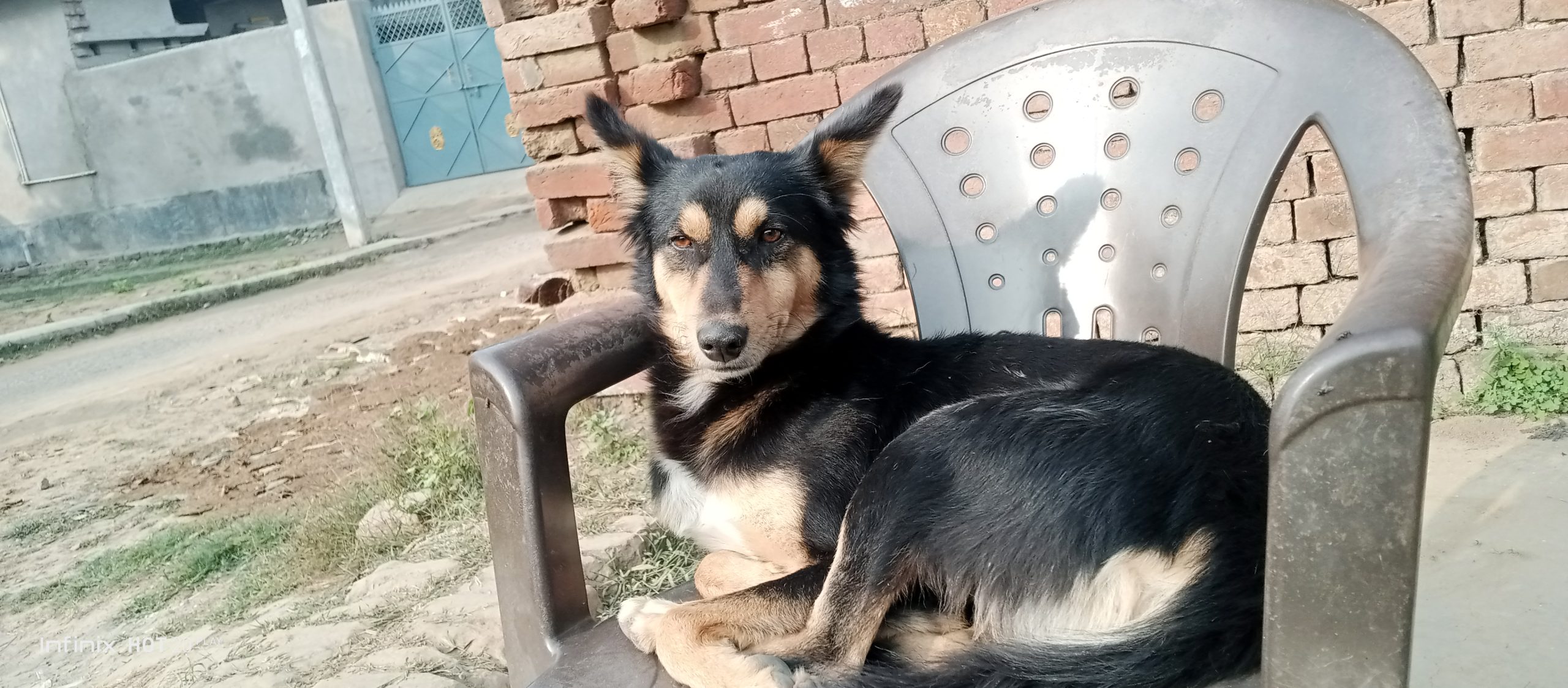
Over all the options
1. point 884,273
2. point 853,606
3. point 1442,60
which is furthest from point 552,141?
point 1442,60

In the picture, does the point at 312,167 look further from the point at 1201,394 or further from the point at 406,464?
the point at 1201,394

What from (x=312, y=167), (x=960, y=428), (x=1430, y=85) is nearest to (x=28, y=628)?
(x=960, y=428)

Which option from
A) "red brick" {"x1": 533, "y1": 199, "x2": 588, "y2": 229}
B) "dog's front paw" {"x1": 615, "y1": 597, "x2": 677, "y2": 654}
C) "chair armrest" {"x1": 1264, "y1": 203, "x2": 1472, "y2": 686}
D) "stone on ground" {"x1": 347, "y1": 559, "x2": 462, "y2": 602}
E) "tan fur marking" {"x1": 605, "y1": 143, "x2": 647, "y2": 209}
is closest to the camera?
"chair armrest" {"x1": 1264, "y1": 203, "x2": 1472, "y2": 686}

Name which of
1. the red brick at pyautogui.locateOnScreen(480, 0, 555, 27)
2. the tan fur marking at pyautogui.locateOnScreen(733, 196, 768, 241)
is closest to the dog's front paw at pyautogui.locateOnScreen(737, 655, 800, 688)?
the tan fur marking at pyautogui.locateOnScreen(733, 196, 768, 241)

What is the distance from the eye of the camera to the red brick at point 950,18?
3867 millimetres

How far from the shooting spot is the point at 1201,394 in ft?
6.20

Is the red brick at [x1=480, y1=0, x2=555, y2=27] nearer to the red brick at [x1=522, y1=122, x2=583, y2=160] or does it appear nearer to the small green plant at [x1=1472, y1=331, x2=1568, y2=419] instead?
the red brick at [x1=522, y1=122, x2=583, y2=160]

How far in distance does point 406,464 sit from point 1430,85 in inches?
166

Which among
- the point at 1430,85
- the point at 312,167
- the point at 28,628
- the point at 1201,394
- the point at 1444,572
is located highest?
the point at 312,167

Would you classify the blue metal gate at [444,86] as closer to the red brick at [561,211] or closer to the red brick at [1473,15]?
the red brick at [561,211]

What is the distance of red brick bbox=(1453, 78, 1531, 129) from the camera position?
3504 mm

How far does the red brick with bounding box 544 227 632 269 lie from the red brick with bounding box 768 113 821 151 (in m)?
0.85

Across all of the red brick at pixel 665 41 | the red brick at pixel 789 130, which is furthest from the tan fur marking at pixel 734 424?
the red brick at pixel 665 41

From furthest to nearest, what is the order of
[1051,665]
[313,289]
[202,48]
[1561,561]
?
1. [202,48]
2. [313,289]
3. [1561,561]
4. [1051,665]
